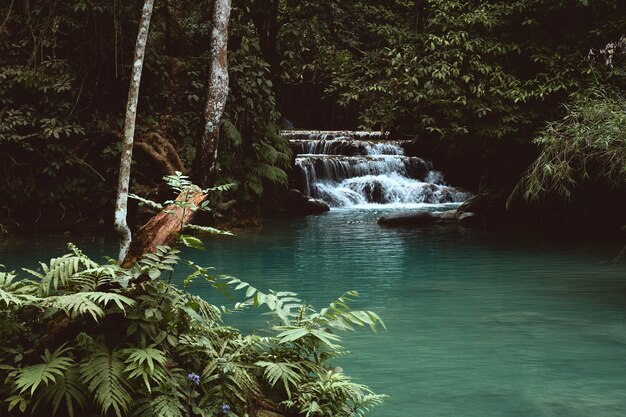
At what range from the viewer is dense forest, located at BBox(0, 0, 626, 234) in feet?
47.5

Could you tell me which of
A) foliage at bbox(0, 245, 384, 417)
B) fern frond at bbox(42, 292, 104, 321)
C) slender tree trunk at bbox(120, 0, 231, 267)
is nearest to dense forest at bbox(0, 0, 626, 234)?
slender tree trunk at bbox(120, 0, 231, 267)

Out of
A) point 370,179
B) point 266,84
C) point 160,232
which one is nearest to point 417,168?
point 370,179

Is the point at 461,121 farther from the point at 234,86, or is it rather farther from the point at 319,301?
the point at 319,301

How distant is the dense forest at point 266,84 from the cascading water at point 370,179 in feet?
17.6

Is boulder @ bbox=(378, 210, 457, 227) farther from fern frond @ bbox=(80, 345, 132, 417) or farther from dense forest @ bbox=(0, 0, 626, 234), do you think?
fern frond @ bbox=(80, 345, 132, 417)

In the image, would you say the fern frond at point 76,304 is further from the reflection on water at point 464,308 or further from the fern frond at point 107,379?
the reflection on water at point 464,308

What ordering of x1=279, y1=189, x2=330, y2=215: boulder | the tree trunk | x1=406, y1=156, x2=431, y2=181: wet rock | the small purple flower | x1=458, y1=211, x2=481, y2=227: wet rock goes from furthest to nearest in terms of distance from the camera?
x1=406, y1=156, x2=431, y2=181: wet rock, x1=279, y1=189, x2=330, y2=215: boulder, x1=458, y1=211, x2=481, y2=227: wet rock, the tree trunk, the small purple flower

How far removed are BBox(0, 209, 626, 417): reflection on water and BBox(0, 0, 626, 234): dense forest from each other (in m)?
1.75

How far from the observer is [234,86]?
683 inches

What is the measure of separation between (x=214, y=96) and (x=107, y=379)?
36.6 ft

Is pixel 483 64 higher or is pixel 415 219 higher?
pixel 483 64

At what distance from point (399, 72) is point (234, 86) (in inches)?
156

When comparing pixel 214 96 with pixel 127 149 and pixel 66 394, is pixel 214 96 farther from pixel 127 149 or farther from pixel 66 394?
pixel 66 394

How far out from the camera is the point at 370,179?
974 inches
